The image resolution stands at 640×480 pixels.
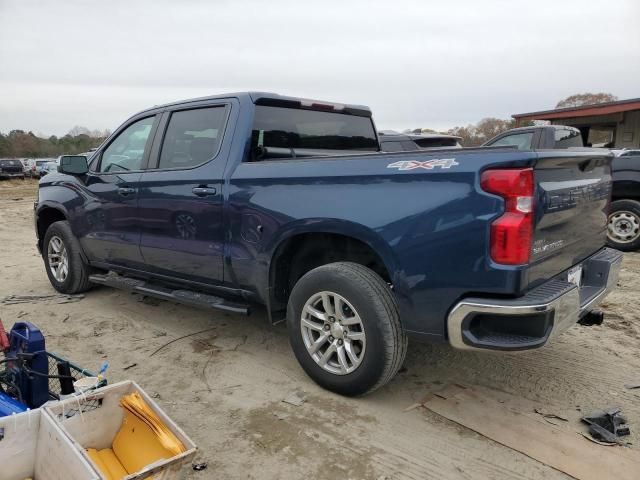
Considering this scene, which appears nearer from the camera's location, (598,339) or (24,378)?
(24,378)

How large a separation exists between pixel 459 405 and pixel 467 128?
26.4 metres

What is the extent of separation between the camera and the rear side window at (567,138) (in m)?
7.92

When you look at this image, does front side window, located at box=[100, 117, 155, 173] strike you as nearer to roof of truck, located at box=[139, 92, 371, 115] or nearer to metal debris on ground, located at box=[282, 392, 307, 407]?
roof of truck, located at box=[139, 92, 371, 115]

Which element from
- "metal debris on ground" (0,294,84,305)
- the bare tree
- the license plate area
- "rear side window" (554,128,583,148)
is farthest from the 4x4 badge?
the bare tree

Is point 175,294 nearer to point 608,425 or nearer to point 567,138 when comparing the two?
point 608,425

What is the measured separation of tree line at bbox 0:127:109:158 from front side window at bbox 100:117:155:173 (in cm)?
4867

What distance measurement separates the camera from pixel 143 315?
5.04 meters

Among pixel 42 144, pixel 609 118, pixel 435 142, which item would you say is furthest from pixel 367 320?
pixel 42 144

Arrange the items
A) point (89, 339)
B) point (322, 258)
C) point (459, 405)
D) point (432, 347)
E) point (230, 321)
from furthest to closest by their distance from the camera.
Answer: point (230, 321)
point (89, 339)
point (432, 347)
point (322, 258)
point (459, 405)

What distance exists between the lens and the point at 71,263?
5.46m

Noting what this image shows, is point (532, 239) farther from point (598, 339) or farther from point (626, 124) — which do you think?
point (626, 124)

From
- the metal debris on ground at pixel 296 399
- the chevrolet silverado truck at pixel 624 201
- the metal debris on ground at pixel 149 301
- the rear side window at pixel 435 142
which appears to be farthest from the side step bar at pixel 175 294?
the rear side window at pixel 435 142

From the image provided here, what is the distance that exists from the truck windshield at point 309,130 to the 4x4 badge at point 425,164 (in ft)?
4.47

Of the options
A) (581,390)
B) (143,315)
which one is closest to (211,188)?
(143,315)
